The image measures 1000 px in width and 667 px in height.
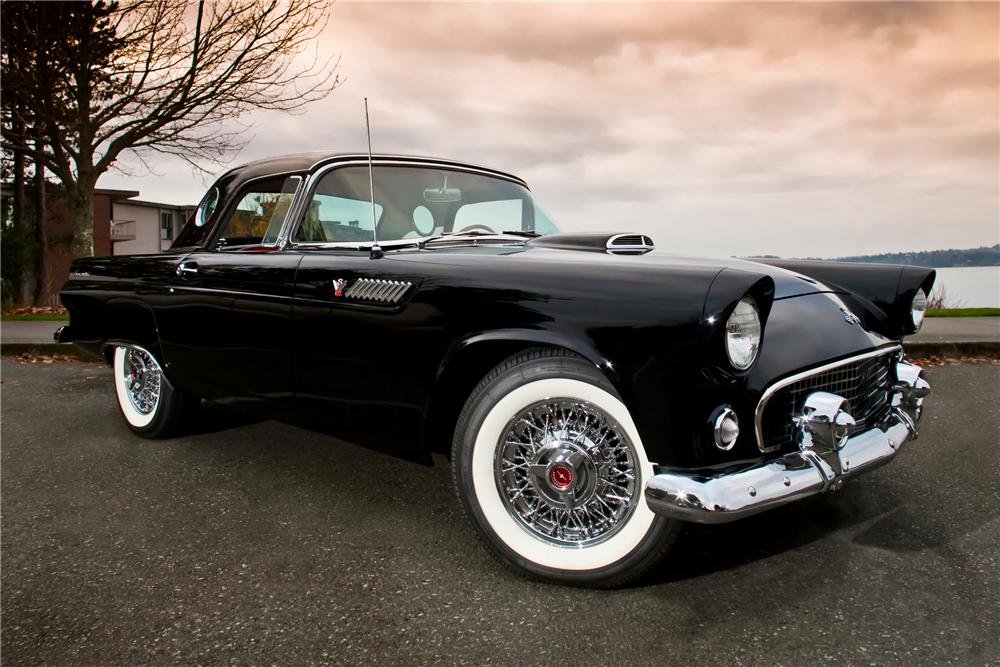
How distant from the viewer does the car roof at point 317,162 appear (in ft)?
11.0

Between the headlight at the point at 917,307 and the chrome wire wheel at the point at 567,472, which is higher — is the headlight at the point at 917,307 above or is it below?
above

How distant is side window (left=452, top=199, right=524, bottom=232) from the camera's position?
345 cm

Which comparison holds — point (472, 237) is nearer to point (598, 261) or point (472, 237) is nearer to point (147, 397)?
point (598, 261)

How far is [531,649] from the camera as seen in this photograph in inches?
77.0

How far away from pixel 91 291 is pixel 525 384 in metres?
3.28

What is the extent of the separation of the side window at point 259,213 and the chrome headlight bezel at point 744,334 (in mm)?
2156

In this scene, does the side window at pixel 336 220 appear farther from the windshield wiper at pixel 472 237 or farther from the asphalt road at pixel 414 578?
the asphalt road at pixel 414 578

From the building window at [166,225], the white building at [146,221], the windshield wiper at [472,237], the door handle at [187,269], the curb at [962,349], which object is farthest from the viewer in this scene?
the building window at [166,225]

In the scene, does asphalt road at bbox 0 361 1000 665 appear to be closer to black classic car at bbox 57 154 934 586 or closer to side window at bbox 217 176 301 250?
black classic car at bbox 57 154 934 586

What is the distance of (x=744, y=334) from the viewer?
7.04 ft

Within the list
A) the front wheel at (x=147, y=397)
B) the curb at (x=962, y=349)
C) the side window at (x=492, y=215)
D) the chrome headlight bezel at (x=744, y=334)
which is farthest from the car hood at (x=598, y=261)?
the curb at (x=962, y=349)

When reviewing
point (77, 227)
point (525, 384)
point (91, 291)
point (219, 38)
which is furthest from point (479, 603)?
point (77, 227)

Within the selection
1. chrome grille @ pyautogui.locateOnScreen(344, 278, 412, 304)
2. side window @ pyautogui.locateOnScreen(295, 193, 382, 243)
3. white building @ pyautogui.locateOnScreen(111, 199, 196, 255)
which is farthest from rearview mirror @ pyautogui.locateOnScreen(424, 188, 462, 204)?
white building @ pyautogui.locateOnScreen(111, 199, 196, 255)

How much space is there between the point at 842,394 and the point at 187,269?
3021 millimetres
